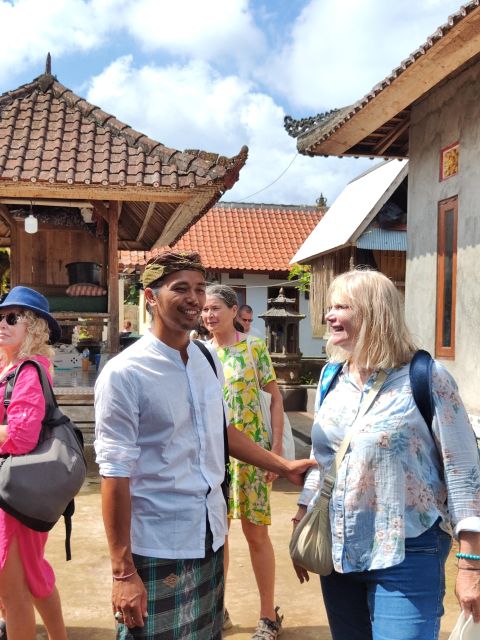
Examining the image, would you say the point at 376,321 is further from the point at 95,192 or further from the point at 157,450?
the point at 95,192

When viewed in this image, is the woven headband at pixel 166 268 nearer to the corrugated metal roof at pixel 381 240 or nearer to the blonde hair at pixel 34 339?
the blonde hair at pixel 34 339

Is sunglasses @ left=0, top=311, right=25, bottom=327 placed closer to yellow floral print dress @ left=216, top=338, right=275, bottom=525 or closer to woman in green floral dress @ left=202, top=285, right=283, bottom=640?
woman in green floral dress @ left=202, top=285, right=283, bottom=640

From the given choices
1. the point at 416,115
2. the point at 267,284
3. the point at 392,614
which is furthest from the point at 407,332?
the point at 267,284

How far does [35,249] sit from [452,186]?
20.1 ft

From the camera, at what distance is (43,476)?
2.55 m

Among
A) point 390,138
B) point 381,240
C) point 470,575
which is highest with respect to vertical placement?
point 390,138

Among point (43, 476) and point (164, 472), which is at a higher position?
point (164, 472)

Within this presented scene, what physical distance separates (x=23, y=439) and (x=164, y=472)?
823 millimetres

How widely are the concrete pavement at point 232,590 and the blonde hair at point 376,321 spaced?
2.06m

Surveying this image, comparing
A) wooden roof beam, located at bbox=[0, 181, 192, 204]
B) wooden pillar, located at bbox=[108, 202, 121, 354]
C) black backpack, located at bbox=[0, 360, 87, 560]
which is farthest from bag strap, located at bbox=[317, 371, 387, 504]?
wooden pillar, located at bbox=[108, 202, 121, 354]

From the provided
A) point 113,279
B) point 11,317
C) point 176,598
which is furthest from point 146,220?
point 176,598

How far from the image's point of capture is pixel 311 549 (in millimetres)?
2156

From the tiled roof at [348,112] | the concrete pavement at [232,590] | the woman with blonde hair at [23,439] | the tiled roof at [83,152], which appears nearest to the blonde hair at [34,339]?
the woman with blonde hair at [23,439]

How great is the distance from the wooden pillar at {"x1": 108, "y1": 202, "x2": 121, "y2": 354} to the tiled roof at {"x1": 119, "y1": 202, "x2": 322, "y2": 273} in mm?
12492
